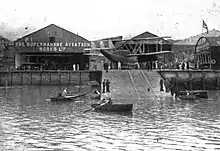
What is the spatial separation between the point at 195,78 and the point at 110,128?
1572 inches

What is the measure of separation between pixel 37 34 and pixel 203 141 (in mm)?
62150

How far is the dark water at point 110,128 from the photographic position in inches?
832

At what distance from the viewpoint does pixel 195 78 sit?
63.8m

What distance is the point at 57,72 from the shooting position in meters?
68.9

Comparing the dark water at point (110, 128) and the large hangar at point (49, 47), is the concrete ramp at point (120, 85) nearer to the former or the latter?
the dark water at point (110, 128)

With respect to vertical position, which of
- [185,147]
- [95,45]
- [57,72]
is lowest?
[185,147]

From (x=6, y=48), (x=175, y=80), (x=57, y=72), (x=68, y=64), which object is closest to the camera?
Answer: (x=175, y=80)

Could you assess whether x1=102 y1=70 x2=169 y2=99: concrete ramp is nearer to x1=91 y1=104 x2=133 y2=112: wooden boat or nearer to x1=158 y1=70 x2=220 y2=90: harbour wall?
x1=158 y1=70 x2=220 y2=90: harbour wall

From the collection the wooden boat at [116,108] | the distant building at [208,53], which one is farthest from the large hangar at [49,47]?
the wooden boat at [116,108]

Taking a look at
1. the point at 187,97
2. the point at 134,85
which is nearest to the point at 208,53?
the point at 134,85

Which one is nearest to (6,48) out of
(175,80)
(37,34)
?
(37,34)

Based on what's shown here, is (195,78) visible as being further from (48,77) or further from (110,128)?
(110,128)

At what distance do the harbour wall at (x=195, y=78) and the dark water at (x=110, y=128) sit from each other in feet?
75.4

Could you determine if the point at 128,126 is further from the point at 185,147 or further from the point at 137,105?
the point at 137,105
